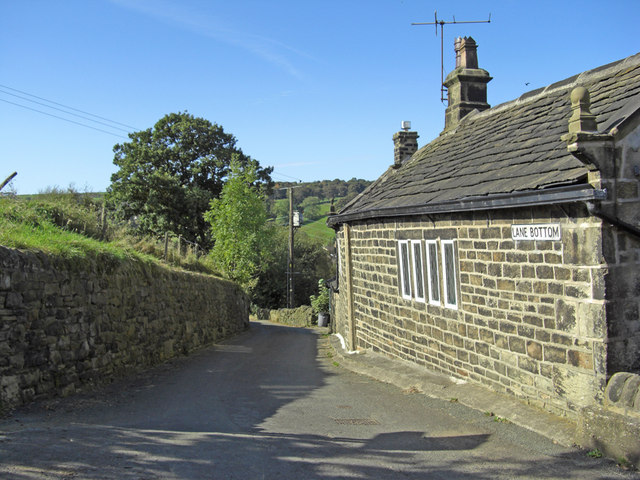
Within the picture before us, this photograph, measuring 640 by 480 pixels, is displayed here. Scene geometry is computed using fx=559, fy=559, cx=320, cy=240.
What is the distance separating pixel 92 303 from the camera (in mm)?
9477

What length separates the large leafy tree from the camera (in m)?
41.6

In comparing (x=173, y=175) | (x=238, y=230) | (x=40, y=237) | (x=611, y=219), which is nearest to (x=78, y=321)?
(x=40, y=237)

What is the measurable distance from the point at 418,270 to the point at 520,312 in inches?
125

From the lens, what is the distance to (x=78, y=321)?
8906 millimetres

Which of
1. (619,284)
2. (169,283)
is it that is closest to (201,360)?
(169,283)

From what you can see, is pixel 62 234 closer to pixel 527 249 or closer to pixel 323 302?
pixel 527 249

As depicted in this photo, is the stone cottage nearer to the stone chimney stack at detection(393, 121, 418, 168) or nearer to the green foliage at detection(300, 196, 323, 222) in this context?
the stone chimney stack at detection(393, 121, 418, 168)

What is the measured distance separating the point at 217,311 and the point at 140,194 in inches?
936

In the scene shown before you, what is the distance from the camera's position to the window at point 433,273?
952 cm

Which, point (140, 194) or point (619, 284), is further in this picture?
point (140, 194)

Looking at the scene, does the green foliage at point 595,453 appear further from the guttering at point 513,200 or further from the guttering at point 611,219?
the guttering at point 513,200

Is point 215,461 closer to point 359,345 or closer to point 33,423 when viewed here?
point 33,423

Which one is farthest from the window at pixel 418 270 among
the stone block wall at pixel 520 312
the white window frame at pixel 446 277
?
the white window frame at pixel 446 277

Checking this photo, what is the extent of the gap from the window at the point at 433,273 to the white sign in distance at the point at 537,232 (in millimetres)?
2339
